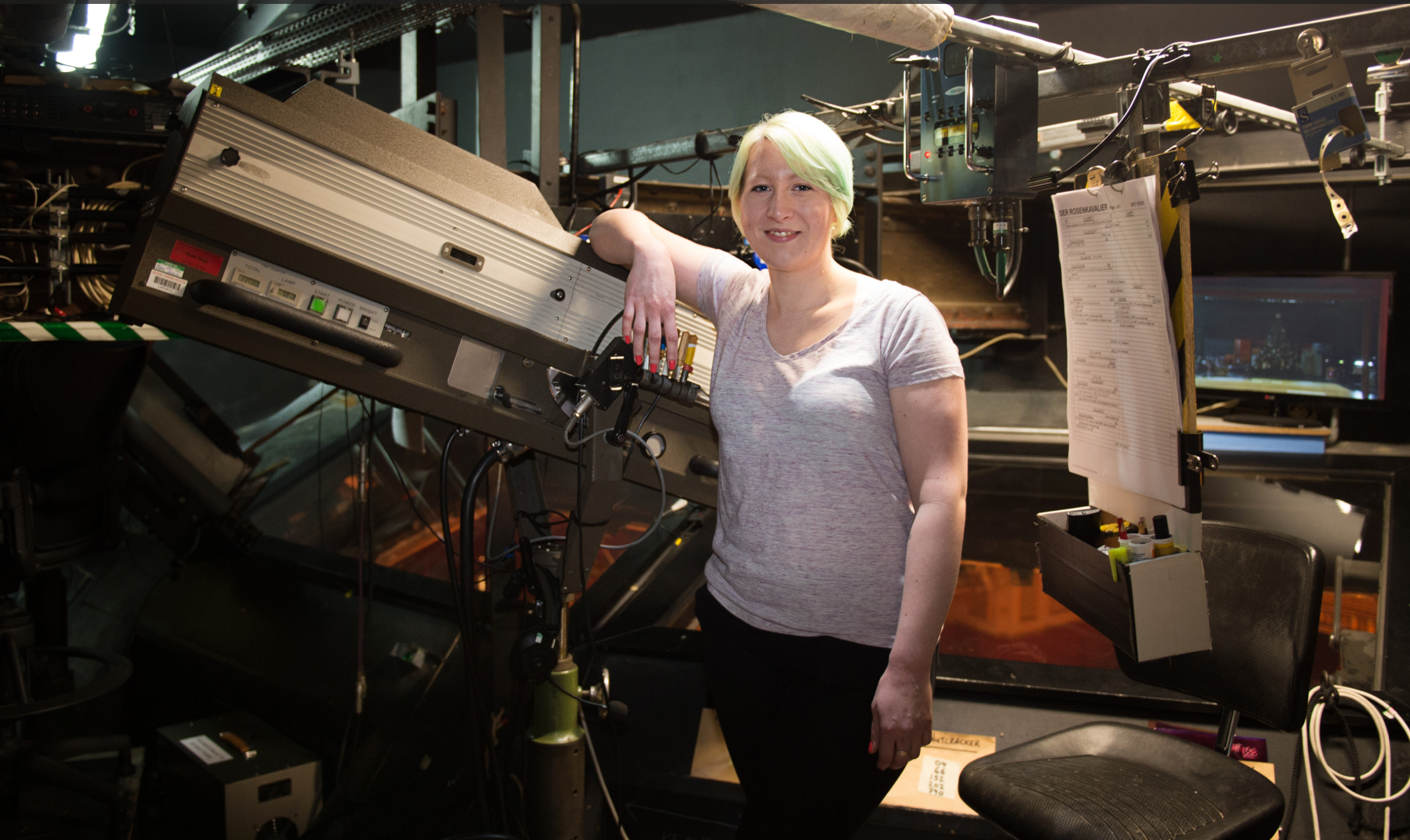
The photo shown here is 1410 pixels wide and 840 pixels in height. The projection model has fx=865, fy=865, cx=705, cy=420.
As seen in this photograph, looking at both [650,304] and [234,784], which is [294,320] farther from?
[234,784]

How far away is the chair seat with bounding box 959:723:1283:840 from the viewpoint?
4.75ft

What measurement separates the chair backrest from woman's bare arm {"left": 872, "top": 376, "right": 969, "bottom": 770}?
29.4 inches

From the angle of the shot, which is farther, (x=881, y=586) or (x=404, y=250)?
(x=404, y=250)

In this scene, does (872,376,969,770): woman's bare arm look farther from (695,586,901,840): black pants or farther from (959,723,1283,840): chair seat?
(959,723,1283,840): chair seat

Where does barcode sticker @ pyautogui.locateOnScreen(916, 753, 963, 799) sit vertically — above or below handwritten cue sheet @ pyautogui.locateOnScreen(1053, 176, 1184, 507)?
below

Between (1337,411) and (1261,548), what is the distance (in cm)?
236

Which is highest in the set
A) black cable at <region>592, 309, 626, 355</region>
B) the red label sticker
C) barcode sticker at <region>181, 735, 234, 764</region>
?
the red label sticker

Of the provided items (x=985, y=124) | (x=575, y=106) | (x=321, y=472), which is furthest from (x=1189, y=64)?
(x=321, y=472)

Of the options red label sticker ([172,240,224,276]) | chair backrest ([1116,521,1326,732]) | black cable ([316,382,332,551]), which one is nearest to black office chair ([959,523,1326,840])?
chair backrest ([1116,521,1326,732])

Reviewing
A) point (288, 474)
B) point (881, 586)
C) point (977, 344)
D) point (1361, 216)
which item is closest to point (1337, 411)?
point (1361, 216)

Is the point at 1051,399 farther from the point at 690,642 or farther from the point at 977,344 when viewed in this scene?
the point at 690,642

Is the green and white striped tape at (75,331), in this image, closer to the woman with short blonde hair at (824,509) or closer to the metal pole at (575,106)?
the metal pole at (575,106)

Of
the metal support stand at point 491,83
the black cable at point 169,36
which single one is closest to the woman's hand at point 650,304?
the metal support stand at point 491,83

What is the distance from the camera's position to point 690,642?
255 cm
